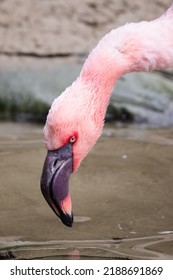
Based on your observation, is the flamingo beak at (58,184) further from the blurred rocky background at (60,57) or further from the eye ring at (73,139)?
the blurred rocky background at (60,57)

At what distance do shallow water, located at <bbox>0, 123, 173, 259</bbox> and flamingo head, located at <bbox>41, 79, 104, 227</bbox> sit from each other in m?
0.22

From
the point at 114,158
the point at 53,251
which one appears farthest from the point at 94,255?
the point at 114,158

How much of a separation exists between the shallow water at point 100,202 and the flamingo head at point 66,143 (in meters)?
0.22

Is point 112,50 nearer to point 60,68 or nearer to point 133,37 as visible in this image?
point 133,37

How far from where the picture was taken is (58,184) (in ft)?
13.7

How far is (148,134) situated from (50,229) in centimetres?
205

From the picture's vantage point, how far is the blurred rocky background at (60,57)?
22.7ft

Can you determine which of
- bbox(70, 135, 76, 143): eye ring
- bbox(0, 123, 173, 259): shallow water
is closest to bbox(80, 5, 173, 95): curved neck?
bbox(70, 135, 76, 143): eye ring

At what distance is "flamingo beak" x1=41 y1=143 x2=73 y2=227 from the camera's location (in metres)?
4.16

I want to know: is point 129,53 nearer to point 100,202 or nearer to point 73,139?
point 73,139

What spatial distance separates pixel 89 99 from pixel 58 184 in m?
0.45

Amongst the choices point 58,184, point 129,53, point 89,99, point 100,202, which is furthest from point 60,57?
point 58,184

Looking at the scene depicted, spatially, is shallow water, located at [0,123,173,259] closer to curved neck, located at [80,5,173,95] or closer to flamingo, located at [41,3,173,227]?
flamingo, located at [41,3,173,227]

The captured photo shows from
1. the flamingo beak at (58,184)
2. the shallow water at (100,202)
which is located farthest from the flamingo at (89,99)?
the shallow water at (100,202)
